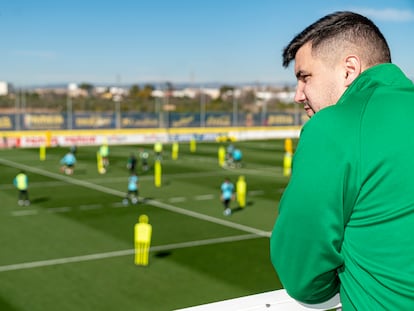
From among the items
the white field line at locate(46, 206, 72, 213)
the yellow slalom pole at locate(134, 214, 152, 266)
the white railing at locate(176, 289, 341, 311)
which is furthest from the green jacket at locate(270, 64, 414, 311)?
the white field line at locate(46, 206, 72, 213)

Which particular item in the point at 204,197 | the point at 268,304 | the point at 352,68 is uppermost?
the point at 352,68

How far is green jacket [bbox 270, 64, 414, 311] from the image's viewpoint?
4.63ft

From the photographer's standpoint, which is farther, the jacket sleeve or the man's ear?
the man's ear

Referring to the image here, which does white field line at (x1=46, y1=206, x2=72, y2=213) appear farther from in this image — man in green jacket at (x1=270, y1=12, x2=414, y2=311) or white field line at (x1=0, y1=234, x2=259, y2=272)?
man in green jacket at (x1=270, y1=12, x2=414, y2=311)

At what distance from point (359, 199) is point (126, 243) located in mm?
17399

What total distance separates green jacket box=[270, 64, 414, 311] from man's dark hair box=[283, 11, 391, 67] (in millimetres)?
212

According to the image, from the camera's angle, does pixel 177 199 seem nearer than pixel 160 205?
No

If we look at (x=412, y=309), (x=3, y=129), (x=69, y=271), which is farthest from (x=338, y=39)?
(x=3, y=129)

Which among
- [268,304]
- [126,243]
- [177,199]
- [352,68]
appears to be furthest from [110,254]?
[352,68]

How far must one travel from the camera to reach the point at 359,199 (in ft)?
4.78

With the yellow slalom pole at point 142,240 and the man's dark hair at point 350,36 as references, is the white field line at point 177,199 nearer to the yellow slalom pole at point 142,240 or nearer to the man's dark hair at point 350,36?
the yellow slalom pole at point 142,240

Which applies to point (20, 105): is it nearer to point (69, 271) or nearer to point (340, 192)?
point (69, 271)

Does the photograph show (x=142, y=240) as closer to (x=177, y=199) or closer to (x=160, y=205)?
(x=160, y=205)

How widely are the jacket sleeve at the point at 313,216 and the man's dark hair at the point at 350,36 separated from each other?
356 millimetres
